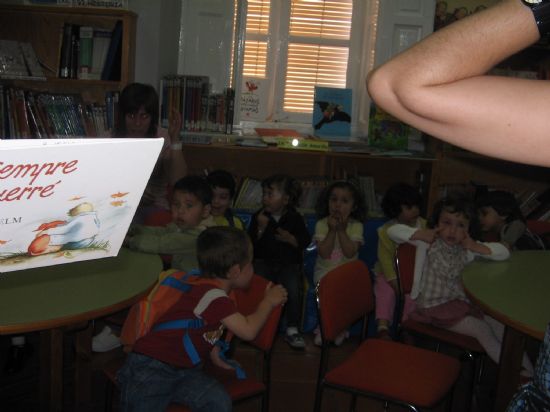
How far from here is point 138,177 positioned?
3.90ft

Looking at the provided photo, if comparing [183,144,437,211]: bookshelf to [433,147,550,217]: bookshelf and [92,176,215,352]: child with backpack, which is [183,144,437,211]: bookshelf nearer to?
[433,147,550,217]: bookshelf

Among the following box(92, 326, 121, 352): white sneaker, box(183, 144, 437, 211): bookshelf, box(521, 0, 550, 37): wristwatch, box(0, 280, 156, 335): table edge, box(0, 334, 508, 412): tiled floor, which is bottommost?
box(0, 334, 508, 412): tiled floor

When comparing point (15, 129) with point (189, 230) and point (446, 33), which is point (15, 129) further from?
point (446, 33)

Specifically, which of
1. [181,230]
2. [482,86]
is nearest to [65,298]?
[181,230]

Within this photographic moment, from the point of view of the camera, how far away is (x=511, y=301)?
2.19 meters

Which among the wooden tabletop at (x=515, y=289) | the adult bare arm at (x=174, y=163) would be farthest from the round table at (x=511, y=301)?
the adult bare arm at (x=174, y=163)

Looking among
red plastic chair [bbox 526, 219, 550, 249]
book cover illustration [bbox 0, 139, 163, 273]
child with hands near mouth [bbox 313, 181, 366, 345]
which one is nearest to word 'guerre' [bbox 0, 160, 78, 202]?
book cover illustration [bbox 0, 139, 163, 273]

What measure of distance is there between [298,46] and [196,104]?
963mm

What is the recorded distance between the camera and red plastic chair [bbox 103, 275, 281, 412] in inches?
83.4

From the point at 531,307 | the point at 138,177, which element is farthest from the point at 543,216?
the point at 138,177

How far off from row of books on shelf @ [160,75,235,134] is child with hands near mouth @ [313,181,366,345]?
98 cm

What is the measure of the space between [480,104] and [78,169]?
622mm

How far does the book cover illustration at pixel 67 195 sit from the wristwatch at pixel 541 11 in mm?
598

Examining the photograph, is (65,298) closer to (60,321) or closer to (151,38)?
(60,321)
